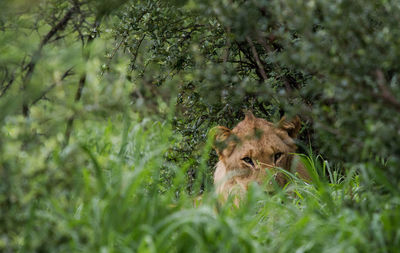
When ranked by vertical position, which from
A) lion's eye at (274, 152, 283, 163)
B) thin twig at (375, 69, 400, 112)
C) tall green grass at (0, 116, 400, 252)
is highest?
Answer: thin twig at (375, 69, 400, 112)

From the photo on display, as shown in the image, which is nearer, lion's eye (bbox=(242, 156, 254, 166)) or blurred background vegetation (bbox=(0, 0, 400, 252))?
blurred background vegetation (bbox=(0, 0, 400, 252))

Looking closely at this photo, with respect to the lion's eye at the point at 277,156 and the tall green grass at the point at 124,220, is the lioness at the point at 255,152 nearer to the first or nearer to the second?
the lion's eye at the point at 277,156

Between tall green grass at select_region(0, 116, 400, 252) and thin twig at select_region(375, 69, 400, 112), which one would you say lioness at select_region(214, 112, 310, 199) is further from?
thin twig at select_region(375, 69, 400, 112)

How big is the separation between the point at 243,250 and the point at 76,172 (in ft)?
3.41

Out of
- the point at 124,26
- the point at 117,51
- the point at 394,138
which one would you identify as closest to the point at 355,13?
the point at 394,138

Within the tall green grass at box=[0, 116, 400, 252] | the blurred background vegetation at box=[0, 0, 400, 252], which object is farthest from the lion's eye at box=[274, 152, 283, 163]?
the tall green grass at box=[0, 116, 400, 252]

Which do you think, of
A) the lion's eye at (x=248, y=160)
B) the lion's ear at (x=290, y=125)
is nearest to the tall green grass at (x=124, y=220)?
the lion's eye at (x=248, y=160)

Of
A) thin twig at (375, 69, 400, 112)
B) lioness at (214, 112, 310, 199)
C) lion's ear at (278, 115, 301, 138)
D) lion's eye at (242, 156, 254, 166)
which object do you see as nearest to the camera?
thin twig at (375, 69, 400, 112)

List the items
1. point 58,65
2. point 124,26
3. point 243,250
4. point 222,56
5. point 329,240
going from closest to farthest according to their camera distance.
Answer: point 243,250 < point 329,240 < point 58,65 < point 124,26 < point 222,56

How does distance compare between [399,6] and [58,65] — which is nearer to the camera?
[399,6]

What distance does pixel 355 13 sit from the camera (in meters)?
3.03

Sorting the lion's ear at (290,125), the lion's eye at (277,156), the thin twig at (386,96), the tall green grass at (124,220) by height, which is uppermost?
the thin twig at (386,96)

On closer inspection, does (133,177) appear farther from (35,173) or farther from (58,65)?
(58,65)

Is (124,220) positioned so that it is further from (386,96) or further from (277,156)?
(277,156)
